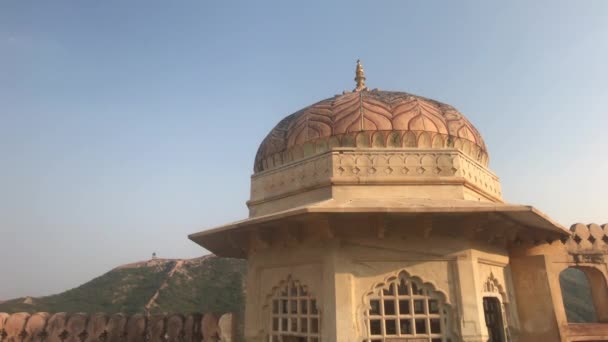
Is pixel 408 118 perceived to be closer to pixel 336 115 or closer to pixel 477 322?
pixel 336 115

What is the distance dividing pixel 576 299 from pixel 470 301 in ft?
112

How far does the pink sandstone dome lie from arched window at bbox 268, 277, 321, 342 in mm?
2665

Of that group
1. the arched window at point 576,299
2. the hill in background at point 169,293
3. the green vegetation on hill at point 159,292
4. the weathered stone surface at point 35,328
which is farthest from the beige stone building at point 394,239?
the arched window at point 576,299

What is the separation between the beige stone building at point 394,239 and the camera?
5.64 metres

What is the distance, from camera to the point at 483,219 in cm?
573

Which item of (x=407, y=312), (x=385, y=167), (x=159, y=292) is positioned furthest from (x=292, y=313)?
(x=159, y=292)

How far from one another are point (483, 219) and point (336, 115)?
350 centimetres

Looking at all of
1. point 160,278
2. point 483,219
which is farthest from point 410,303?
point 160,278

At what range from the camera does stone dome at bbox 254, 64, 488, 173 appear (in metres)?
7.32

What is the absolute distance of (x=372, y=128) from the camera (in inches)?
291

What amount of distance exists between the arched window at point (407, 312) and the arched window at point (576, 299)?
24304 mm

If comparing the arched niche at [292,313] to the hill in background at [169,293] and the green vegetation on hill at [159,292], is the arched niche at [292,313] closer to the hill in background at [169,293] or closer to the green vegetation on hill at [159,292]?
the green vegetation on hill at [159,292]

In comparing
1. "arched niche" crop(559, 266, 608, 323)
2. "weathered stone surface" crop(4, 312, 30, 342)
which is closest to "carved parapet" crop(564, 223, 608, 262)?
"arched niche" crop(559, 266, 608, 323)

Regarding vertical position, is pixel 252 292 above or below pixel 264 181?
below
